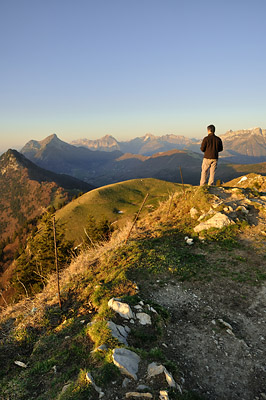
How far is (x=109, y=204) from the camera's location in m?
Result: 147

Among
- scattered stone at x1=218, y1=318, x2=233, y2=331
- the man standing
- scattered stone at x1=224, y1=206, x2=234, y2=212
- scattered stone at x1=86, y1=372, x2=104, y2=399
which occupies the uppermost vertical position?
the man standing

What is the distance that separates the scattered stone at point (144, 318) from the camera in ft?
24.9

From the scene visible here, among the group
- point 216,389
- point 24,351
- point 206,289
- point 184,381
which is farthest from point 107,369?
point 206,289

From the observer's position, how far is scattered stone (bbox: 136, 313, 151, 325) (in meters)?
7.60

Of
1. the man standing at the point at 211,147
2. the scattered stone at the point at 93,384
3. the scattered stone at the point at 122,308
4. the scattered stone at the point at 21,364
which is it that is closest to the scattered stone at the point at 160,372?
the scattered stone at the point at 93,384

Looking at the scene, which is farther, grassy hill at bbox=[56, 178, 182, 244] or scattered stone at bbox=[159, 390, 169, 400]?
grassy hill at bbox=[56, 178, 182, 244]

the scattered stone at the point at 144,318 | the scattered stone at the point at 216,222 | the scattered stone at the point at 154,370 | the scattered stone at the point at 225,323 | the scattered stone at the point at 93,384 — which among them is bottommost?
the scattered stone at the point at 225,323

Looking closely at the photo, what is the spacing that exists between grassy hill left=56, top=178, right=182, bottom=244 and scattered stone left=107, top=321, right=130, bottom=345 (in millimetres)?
102619

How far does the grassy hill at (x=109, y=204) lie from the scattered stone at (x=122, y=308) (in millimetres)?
101766

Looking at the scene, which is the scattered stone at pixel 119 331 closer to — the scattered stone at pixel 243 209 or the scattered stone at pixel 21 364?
the scattered stone at pixel 21 364

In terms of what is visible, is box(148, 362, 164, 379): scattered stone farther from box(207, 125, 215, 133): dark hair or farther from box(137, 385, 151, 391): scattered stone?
box(207, 125, 215, 133): dark hair

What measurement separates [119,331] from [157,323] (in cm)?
149

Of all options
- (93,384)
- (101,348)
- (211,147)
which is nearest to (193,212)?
(211,147)

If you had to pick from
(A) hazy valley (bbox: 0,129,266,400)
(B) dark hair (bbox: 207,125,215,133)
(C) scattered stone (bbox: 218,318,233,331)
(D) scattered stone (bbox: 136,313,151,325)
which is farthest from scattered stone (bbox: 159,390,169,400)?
(B) dark hair (bbox: 207,125,215,133)
